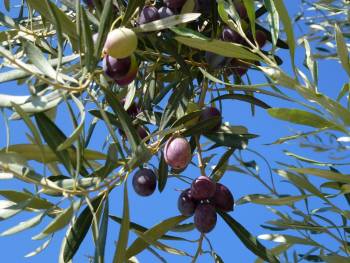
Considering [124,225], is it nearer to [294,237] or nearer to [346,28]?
[294,237]

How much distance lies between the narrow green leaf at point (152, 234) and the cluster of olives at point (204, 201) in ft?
0.09

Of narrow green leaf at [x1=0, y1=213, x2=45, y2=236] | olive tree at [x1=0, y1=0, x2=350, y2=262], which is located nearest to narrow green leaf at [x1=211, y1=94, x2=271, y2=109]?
olive tree at [x1=0, y1=0, x2=350, y2=262]

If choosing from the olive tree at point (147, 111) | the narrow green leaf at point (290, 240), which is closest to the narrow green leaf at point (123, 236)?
the olive tree at point (147, 111)

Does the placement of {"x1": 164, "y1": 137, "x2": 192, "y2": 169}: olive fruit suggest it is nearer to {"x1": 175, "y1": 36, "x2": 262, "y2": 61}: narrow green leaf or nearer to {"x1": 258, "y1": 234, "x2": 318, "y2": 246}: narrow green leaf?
{"x1": 175, "y1": 36, "x2": 262, "y2": 61}: narrow green leaf

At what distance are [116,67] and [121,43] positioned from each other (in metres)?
0.06

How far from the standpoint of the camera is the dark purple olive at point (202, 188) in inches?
53.2

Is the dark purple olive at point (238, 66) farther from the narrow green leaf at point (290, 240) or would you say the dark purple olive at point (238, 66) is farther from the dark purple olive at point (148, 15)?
the narrow green leaf at point (290, 240)

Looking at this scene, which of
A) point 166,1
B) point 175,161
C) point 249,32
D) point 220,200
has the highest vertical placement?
point 166,1

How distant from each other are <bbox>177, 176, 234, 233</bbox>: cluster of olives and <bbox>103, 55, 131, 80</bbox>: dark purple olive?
30cm

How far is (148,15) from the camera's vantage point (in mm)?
1280

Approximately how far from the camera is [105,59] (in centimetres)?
120

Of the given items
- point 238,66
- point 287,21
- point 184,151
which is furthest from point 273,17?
point 184,151

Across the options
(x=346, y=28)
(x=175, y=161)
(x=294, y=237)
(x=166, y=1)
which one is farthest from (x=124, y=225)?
(x=346, y=28)

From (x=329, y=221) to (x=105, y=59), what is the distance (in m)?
0.78
